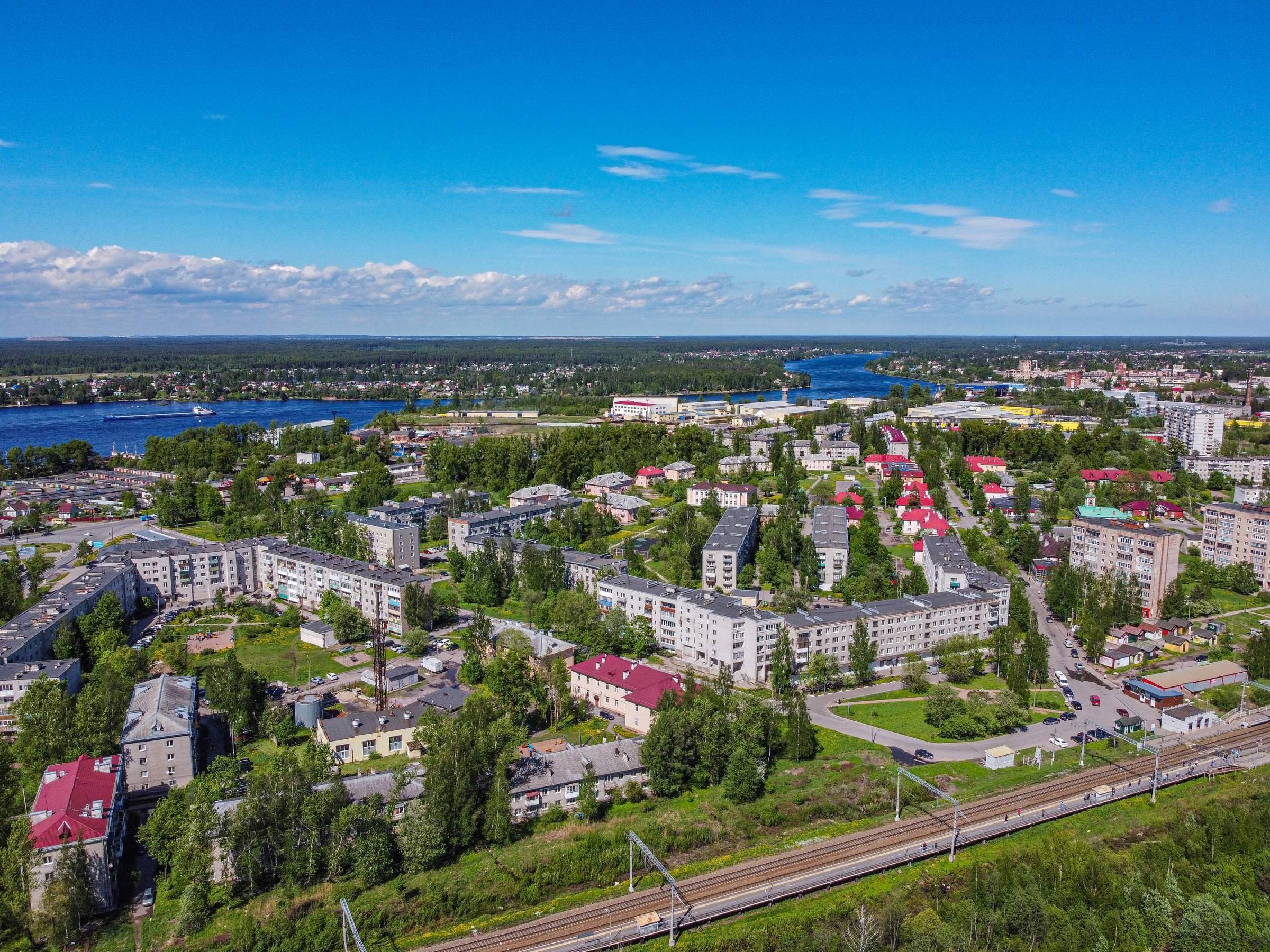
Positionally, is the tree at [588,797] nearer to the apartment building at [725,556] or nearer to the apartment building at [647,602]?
the apartment building at [647,602]

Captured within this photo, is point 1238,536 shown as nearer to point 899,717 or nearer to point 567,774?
point 899,717

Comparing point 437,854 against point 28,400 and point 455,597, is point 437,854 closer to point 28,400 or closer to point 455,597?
point 455,597

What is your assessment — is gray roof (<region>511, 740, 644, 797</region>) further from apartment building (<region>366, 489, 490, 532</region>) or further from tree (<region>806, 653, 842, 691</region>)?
apartment building (<region>366, 489, 490, 532</region>)

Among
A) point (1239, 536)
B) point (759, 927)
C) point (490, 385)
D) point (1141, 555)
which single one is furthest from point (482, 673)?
point (490, 385)

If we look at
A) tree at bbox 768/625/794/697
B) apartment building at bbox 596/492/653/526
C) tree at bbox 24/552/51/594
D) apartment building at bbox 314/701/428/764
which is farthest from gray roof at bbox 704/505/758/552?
tree at bbox 24/552/51/594

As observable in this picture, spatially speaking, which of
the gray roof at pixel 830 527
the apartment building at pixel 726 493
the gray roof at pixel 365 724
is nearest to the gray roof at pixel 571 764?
the gray roof at pixel 365 724
